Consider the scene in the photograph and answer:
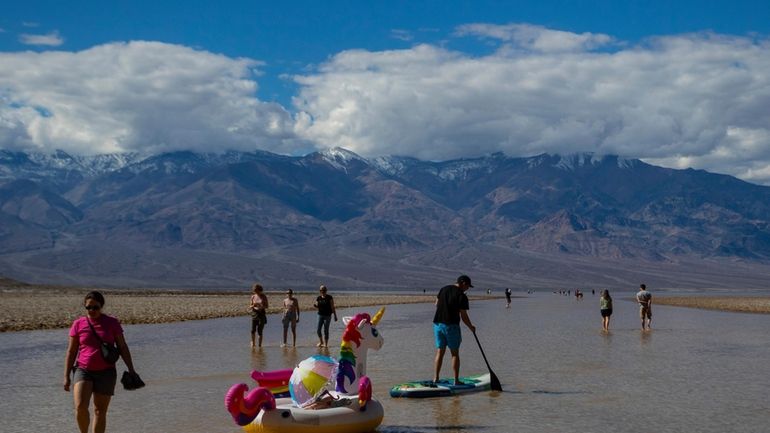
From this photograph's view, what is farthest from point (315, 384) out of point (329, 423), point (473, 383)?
point (473, 383)

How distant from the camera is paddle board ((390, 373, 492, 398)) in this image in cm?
1339

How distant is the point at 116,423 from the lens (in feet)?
38.2

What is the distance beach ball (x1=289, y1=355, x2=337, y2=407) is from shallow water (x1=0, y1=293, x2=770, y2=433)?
1.02 metres

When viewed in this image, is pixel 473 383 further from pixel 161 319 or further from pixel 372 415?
pixel 161 319

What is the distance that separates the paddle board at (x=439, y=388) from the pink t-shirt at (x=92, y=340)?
5.54 metres

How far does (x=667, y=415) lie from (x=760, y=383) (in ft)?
14.4

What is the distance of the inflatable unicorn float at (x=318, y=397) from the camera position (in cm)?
1009

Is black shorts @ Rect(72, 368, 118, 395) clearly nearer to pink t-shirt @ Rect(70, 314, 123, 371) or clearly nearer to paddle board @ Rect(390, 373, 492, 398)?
pink t-shirt @ Rect(70, 314, 123, 371)

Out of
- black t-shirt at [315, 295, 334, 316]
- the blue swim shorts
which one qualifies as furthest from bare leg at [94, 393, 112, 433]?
black t-shirt at [315, 295, 334, 316]

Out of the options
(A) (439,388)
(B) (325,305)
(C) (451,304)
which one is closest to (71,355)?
(A) (439,388)

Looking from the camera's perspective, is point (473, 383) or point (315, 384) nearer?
point (315, 384)

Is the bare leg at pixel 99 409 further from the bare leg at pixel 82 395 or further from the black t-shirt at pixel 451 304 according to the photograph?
the black t-shirt at pixel 451 304

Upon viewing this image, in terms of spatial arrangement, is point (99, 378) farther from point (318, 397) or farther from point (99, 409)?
point (318, 397)

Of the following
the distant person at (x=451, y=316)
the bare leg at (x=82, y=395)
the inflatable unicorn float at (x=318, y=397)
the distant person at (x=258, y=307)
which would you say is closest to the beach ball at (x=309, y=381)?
the inflatable unicorn float at (x=318, y=397)
